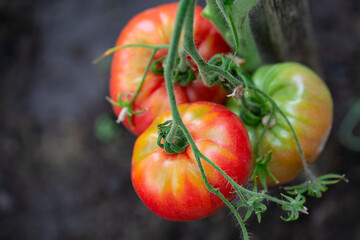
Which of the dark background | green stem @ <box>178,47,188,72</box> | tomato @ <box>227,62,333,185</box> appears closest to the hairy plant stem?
green stem @ <box>178,47,188,72</box>

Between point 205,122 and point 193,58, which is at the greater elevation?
point 193,58

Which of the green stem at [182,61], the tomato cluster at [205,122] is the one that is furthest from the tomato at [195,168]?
the green stem at [182,61]

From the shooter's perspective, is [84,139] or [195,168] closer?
[195,168]

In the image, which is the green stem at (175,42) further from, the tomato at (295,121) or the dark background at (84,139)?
the dark background at (84,139)

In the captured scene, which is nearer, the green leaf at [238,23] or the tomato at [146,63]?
the green leaf at [238,23]

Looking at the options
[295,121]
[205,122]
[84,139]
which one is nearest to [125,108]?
[205,122]

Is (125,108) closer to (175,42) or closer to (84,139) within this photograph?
(175,42)

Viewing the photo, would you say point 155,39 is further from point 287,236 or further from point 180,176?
point 287,236

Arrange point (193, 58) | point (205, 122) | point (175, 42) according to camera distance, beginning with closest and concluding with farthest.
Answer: point (175, 42), point (193, 58), point (205, 122)

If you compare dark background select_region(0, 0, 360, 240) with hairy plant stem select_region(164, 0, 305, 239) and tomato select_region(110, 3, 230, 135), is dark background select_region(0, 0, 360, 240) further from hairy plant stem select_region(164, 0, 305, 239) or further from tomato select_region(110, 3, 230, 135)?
hairy plant stem select_region(164, 0, 305, 239)
